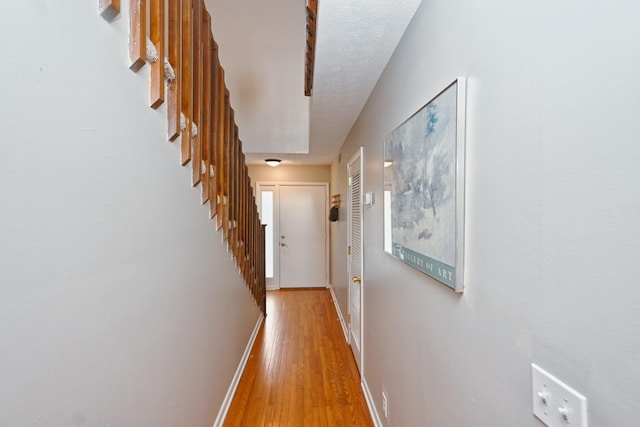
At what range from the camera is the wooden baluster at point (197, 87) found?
4.54ft

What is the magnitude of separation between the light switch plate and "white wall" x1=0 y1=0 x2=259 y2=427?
3.33 feet

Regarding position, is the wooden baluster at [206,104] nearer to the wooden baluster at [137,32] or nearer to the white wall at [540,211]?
the wooden baluster at [137,32]

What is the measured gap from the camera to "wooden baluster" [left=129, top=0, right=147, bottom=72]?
2.93 feet

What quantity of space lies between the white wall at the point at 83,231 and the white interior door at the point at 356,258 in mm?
1482

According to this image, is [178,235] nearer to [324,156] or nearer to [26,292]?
[26,292]

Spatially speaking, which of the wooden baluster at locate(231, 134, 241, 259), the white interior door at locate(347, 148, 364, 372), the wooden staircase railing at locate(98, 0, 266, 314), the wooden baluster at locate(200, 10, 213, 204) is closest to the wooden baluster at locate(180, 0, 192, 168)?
the wooden staircase railing at locate(98, 0, 266, 314)

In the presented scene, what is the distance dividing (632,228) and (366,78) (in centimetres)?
160

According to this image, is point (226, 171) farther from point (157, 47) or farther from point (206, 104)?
point (157, 47)

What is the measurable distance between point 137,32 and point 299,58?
1.44m

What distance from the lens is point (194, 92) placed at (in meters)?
1.40

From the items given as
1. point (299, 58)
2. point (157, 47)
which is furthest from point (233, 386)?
point (299, 58)

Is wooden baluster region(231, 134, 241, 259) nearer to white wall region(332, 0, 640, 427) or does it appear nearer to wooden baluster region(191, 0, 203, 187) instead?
wooden baluster region(191, 0, 203, 187)

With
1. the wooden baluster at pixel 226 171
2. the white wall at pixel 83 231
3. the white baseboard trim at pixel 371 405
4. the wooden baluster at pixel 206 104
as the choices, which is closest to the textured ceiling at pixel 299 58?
the wooden baluster at pixel 206 104

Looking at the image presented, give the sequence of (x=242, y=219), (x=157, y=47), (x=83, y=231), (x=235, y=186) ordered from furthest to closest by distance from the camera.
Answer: (x=242, y=219) < (x=235, y=186) < (x=157, y=47) < (x=83, y=231)
